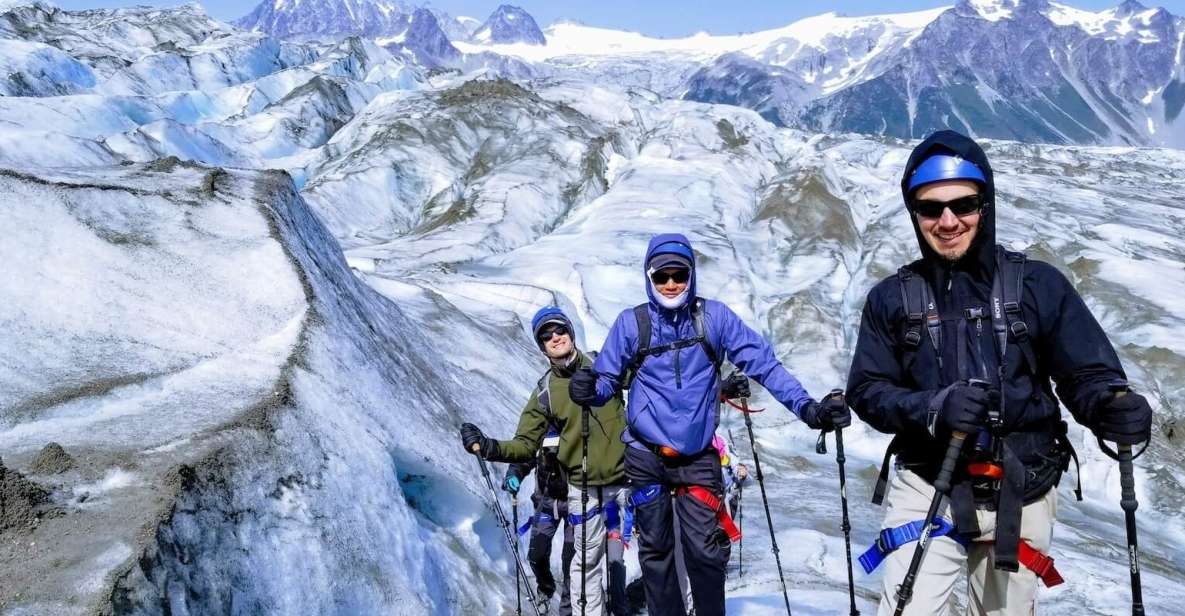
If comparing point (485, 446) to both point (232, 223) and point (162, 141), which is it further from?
point (162, 141)

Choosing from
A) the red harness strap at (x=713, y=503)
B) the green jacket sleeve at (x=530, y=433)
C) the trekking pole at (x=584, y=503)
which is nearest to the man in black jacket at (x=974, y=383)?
the red harness strap at (x=713, y=503)

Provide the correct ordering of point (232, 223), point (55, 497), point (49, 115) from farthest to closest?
point (49, 115), point (232, 223), point (55, 497)

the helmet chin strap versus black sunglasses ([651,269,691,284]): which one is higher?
black sunglasses ([651,269,691,284])

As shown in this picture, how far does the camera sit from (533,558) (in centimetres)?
682

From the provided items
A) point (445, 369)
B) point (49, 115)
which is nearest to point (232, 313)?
point (445, 369)

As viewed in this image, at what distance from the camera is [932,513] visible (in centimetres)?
367

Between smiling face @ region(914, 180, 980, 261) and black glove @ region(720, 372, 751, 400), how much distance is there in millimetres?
2003

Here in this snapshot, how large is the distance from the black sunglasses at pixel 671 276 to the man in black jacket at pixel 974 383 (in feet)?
4.83

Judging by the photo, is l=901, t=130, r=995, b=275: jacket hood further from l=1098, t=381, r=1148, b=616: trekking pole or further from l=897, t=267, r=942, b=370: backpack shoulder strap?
l=1098, t=381, r=1148, b=616: trekking pole

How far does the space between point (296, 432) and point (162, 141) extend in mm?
36401

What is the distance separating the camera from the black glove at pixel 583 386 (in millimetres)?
5234

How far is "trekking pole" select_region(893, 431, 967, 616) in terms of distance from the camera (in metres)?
3.55

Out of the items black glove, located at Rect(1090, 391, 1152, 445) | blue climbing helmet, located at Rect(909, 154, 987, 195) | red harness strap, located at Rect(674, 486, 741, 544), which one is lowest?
red harness strap, located at Rect(674, 486, 741, 544)

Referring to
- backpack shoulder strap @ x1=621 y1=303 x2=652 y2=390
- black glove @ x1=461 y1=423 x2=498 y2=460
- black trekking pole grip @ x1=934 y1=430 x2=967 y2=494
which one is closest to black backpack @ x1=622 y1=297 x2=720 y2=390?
backpack shoulder strap @ x1=621 y1=303 x2=652 y2=390
